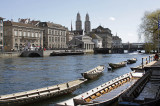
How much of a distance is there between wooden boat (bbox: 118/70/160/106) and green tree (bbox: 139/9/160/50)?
27314 millimetres

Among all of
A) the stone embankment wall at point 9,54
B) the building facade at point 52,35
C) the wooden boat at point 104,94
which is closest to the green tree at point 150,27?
the wooden boat at point 104,94

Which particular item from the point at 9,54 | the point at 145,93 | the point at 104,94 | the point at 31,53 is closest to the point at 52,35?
the point at 31,53

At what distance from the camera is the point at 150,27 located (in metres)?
52.7

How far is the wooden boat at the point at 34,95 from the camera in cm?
1942

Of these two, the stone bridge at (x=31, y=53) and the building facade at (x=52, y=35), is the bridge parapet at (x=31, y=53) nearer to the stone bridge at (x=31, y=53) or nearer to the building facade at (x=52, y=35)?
the stone bridge at (x=31, y=53)

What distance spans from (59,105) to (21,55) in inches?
3597

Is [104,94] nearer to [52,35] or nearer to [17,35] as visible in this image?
[17,35]

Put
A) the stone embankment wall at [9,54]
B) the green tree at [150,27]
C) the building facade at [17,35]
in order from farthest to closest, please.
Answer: the building facade at [17,35] → the stone embankment wall at [9,54] → the green tree at [150,27]

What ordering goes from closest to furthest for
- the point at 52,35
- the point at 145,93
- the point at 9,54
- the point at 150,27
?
1. the point at 145,93
2. the point at 150,27
3. the point at 9,54
4. the point at 52,35

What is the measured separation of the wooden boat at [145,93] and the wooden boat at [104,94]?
3.92 feet

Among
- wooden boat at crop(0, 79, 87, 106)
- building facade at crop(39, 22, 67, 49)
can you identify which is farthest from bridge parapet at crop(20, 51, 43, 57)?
wooden boat at crop(0, 79, 87, 106)

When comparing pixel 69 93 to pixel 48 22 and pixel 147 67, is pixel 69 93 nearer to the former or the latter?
pixel 147 67

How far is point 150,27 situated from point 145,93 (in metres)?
34.9

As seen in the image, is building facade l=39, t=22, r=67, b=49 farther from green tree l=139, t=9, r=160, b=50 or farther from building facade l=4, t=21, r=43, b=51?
green tree l=139, t=9, r=160, b=50
